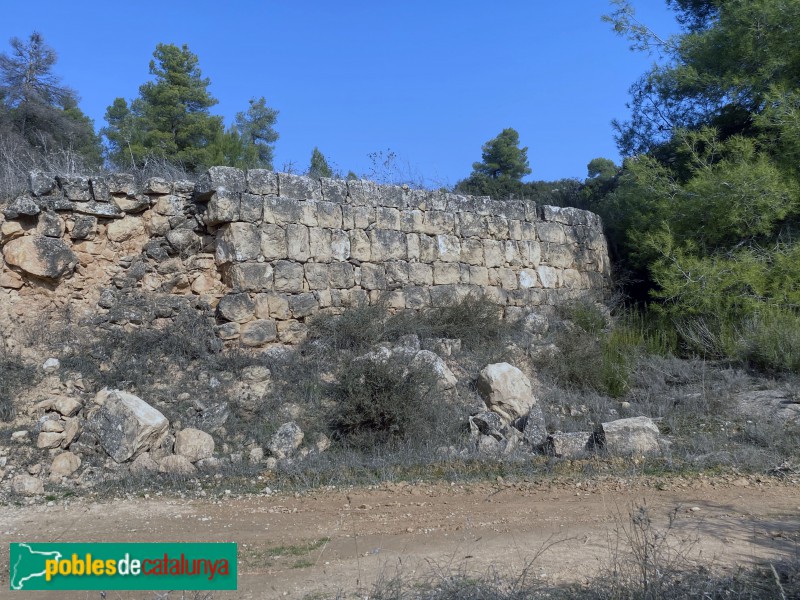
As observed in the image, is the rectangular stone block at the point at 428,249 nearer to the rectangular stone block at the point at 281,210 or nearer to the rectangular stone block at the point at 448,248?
the rectangular stone block at the point at 448,248

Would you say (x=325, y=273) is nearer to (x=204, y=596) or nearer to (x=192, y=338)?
(x=192, y=338)

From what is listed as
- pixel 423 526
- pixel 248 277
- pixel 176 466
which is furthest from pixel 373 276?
pixel 423 526

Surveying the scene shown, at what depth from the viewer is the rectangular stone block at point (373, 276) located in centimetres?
960

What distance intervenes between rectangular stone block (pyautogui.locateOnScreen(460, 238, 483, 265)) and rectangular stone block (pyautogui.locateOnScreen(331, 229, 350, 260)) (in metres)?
1.95

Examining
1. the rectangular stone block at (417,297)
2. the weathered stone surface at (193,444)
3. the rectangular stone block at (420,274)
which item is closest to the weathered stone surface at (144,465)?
the weathered stone surface at (193,444)

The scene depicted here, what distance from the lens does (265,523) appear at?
18.1 feet

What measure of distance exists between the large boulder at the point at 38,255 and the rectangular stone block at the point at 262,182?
7.11 feet

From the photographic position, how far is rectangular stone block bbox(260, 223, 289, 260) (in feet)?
28.6

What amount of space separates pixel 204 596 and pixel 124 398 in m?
3.49

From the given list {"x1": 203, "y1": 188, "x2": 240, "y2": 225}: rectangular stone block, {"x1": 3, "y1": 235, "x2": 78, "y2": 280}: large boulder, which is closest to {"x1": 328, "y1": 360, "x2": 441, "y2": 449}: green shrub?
{"x1": 203, "y1": 188, "x2": 240, "y2": 225}: rectangular stone block

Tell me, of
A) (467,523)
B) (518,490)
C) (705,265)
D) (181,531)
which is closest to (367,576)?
(467,523)

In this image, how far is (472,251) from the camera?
10.8 metres

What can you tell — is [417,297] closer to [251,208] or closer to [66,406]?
[251,208]

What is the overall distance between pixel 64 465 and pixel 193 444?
110 centimetres
